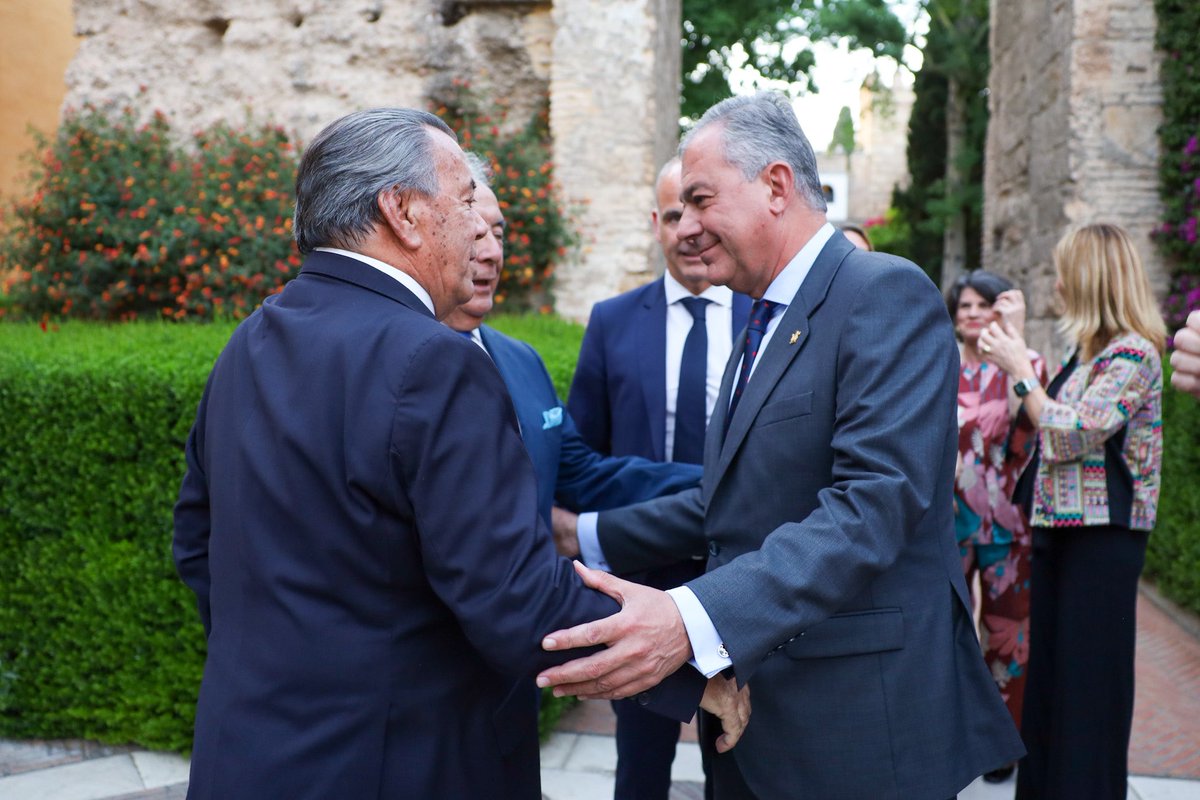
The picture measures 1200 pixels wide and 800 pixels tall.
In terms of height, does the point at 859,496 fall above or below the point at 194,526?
above

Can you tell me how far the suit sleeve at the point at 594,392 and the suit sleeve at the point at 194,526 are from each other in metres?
1.57

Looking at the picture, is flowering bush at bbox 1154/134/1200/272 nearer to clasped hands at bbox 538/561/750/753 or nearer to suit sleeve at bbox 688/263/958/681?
suit sleeve at bbox 688/263/958/681

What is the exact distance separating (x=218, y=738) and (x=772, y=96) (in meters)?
1.67

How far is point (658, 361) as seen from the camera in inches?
130

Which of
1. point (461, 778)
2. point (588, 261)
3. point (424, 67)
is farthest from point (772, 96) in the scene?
point (424, 67)

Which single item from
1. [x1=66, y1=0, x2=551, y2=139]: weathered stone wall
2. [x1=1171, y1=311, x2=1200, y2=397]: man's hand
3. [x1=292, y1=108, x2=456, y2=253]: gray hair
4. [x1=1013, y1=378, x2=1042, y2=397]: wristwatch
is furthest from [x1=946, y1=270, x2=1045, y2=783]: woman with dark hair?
[x1=66, y1=0, x2=551, y2=139]: weathered stone wall

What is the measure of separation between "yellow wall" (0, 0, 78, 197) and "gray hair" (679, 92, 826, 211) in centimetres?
1103

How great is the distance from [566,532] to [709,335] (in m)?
0.88

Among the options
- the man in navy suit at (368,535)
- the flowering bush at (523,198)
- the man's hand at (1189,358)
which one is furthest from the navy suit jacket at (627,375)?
the flowering bush at (523,198)

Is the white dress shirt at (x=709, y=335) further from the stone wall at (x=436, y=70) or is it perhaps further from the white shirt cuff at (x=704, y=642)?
the stone wall at (x=436, y=70)

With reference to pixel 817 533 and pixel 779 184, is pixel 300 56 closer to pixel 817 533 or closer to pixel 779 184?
pixel 779 184

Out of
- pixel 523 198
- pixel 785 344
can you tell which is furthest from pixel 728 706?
pixel 523 198

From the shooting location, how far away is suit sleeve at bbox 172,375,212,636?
2053 mm

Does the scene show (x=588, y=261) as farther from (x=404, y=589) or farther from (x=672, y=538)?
(x=404, y=589)
